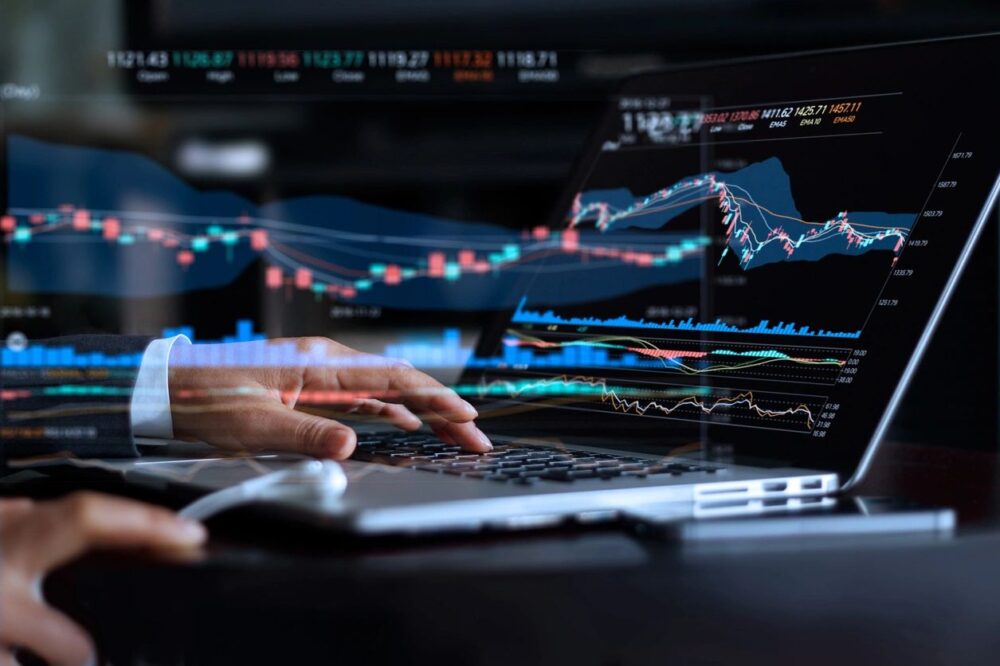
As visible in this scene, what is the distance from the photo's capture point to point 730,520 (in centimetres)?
59

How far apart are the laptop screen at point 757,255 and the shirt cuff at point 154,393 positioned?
0.87 ft

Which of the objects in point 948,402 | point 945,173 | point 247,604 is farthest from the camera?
point 948,402

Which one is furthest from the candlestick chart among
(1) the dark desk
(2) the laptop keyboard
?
(1) the dark desk

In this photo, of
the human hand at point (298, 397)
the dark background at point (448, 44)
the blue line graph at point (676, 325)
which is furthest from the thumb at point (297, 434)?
the blue line graph at point (676, 325)

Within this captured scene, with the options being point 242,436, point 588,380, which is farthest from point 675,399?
point 242,436

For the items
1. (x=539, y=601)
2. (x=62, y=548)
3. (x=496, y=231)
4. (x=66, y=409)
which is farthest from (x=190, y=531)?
(x=496, y=231)

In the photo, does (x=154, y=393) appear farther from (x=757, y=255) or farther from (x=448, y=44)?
(x=757, y=255)

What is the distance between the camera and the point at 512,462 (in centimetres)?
73

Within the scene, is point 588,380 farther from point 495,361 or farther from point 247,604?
point 247,604

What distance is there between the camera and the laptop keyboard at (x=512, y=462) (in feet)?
2.20

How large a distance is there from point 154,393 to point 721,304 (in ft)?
1.51

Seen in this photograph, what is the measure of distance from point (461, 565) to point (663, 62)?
559 mm

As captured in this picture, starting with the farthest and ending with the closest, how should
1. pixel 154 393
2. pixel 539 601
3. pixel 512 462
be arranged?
pixel 154 393, pixel 512 462, pixel 539 601

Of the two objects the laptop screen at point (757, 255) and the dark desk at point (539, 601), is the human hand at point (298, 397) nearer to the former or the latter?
the laptop screen at point (757, 255)
